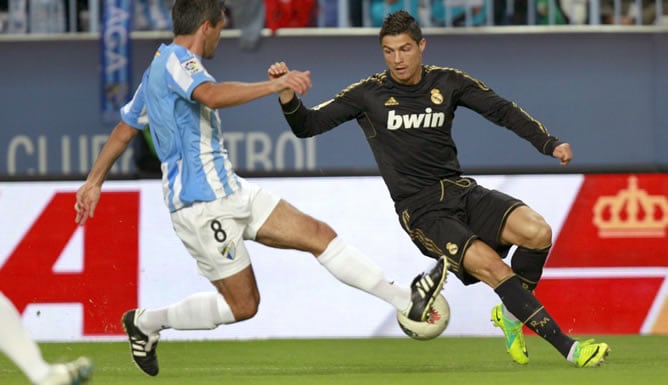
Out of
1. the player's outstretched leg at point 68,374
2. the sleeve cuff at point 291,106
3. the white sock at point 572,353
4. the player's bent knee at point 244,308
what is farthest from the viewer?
the sleeve cuff at point 291,106

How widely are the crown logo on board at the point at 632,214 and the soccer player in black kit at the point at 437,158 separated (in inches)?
84.0

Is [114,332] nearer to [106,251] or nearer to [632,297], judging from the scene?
[106,251]

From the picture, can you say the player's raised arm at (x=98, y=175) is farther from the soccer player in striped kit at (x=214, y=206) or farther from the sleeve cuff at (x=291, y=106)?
the sleeve cuff at (x=291, y=106)

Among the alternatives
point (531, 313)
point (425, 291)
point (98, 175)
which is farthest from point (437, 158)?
point (98, 175)

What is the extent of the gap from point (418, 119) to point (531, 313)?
1164 mm

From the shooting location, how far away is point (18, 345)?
5285 millimetres

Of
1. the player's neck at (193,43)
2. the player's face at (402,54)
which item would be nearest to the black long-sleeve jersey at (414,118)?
the player's face at (402,54)

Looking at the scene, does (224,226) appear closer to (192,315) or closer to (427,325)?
(192,315)

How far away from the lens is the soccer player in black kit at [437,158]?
7.45 m

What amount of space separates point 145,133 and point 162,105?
6302 mm

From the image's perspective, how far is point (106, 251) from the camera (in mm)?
9703

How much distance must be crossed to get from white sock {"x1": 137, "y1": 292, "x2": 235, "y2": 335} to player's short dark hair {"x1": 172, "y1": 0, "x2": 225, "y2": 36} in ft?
4.10

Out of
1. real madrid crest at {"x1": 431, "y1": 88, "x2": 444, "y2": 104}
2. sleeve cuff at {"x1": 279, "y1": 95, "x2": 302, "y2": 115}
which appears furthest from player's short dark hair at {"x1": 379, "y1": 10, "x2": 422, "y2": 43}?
sleeve cuff at {"x1": 279, "y1": 95, "x2": 302, "y2": 115}

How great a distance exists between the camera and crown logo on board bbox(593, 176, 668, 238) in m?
9.57
